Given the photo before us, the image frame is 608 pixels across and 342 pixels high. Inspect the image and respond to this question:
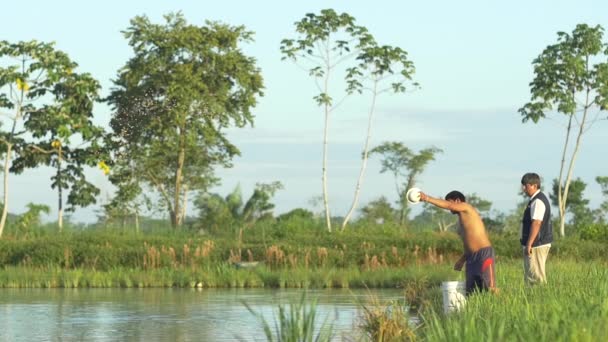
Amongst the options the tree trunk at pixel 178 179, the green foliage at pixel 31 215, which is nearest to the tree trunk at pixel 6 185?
the green foliage at pixel 31 215

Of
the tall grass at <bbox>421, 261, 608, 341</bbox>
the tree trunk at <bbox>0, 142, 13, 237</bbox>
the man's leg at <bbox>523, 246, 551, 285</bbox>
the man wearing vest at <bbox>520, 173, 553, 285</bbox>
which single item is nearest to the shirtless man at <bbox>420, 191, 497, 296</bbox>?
the man wearing vest at <bbox>520, 173, 553, 285</bbox>

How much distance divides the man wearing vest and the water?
231cm

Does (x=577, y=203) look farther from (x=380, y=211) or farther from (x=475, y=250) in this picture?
(x=475, y=250)

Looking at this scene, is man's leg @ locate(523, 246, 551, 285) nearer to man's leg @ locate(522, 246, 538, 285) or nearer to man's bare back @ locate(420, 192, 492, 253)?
man's leg @ locate(522, 246, 538, 285)

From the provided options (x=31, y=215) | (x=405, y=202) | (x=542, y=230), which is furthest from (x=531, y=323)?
(x=405, y=202)

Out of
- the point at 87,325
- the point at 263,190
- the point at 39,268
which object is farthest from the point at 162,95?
the point at 87,325

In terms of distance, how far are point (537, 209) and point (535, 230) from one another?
0.25m

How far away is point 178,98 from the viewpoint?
148 ft

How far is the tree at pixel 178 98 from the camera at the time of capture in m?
45.3

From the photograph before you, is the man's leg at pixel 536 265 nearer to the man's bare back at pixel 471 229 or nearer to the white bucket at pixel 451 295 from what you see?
the man's bare back at pixel 471 229

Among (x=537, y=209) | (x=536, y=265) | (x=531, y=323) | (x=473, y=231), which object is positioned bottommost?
(x=531, y=323)

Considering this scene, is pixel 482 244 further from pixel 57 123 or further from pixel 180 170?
pixel 180 170

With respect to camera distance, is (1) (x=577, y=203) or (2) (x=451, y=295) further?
(1) (x=577, y=203)

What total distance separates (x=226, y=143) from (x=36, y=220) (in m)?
8.21
